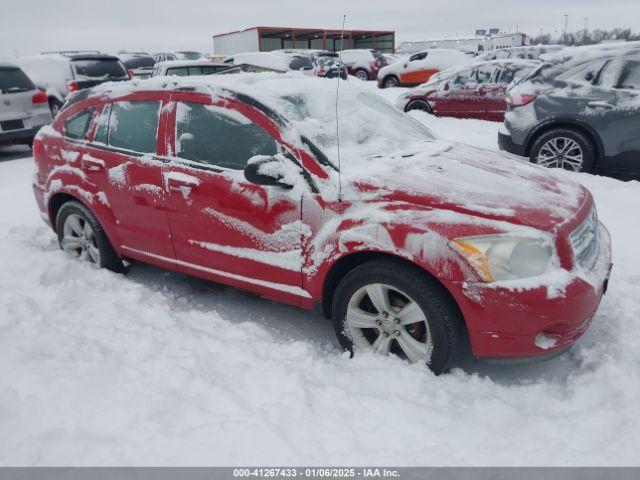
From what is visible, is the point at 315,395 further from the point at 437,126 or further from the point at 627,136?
the point at 437,126

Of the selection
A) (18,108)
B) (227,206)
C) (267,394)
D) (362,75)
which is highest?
(18,108)

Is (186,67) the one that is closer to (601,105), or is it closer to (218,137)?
(601,105)

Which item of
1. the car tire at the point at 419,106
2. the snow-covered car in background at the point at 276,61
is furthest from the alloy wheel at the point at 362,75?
the car tire at the point at 419,106

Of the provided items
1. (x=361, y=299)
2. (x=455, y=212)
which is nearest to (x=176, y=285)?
(x=361, y=299)

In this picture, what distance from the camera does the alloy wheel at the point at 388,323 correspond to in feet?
8.96

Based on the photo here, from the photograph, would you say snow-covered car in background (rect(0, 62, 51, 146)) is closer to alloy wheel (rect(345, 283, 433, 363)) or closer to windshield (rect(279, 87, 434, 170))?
windshield (rect(279, 87, 434, 170))

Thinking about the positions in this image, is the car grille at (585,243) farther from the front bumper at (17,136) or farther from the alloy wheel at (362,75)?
the alloy wheel at (362,75)

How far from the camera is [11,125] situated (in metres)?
8.73

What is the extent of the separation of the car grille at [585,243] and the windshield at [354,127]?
115cm

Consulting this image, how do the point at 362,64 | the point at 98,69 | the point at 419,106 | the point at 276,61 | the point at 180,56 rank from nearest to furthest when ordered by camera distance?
1. the point at 419,106
2. the point at 98,69
3. the point at 276,61
4. the point at 362,64
5. the point at 180,56

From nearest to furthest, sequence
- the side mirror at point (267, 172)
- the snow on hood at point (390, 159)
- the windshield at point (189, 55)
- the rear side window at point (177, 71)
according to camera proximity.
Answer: the snow on hood at point (390, 159), the side mirror at point (267, 172), the rear side window at point (177, 71), the windshield at point (189, 55)

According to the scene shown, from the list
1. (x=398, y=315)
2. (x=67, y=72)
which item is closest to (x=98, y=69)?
(x=67, y=72)

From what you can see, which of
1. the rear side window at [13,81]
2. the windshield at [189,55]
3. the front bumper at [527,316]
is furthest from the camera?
the windshield at [189,55]

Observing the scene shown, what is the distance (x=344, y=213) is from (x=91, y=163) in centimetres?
230
